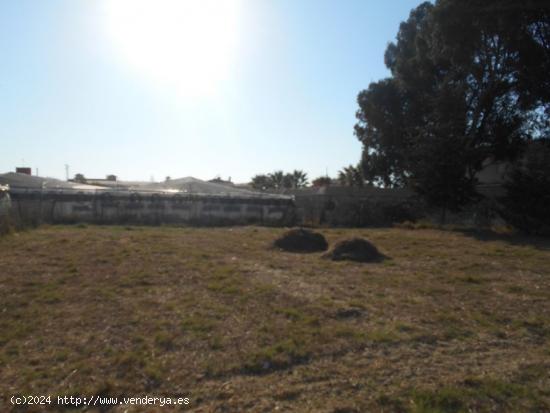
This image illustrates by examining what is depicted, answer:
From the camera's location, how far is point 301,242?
13.6m

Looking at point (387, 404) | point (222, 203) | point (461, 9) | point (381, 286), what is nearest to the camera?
point (387, 404)

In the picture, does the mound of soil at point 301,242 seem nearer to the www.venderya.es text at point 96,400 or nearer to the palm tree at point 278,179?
the www.venderya.es text at point 96,400

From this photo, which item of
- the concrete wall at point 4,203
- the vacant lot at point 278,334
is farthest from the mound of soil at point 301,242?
the concrete wall at point 4,203

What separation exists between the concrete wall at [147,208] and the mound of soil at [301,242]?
36.0 ft

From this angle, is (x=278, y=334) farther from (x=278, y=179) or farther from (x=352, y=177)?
(x=278, y=179)

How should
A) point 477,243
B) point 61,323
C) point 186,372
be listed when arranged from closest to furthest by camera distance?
1. point 186,372
2. point 61,323
3. point 477,243

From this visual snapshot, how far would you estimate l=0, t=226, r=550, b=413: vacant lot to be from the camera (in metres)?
4.04

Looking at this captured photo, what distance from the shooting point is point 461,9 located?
21.9 metres

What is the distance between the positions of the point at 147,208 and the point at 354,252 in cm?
1506

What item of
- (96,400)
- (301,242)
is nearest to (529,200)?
(301,242)

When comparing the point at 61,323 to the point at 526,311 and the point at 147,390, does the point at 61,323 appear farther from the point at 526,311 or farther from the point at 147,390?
the point at 526,311

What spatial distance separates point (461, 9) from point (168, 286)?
20.1 m

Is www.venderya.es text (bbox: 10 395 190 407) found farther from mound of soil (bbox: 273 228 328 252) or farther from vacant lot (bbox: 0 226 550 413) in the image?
mound of soil (bbox: 273 228 328 252)

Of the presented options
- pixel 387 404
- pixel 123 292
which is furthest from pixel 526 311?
pixel 123 292
